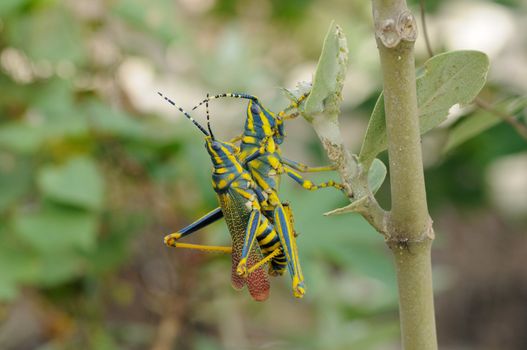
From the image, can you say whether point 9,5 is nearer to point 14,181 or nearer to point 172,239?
point 14,181

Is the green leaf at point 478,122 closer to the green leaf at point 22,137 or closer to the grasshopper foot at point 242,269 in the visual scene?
Answer: the grasshopper foot at point 242,269

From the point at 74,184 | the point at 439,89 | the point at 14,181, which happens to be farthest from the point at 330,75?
the point at 14,181

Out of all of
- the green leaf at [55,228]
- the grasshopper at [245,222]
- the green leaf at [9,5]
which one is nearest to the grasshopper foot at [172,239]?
the grasshopper at [245,222]

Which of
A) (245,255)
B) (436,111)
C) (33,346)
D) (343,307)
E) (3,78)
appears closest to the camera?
(436,111)

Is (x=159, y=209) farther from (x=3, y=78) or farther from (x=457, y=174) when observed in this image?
(x=457, y=174)

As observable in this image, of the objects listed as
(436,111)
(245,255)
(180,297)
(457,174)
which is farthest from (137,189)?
(436,111)

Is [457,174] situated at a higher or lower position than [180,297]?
higher
